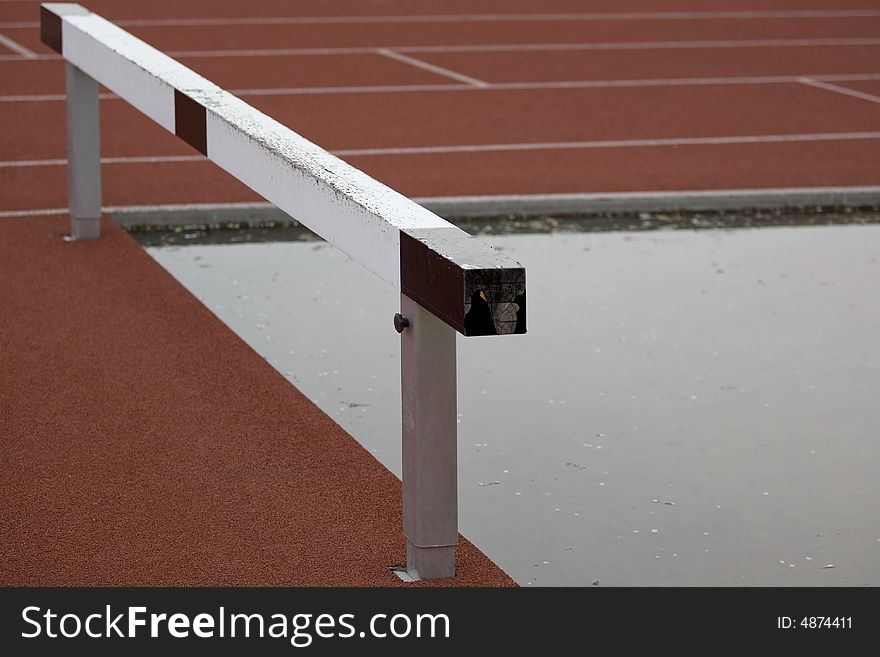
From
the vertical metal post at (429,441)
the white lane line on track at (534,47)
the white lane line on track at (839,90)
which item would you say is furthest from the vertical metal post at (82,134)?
the white lane line on track at (534,47)

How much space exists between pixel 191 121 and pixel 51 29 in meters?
1.94

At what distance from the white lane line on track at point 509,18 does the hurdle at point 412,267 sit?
9.77 metres

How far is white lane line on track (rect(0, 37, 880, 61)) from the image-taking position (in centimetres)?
1161

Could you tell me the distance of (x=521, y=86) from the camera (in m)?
9.97

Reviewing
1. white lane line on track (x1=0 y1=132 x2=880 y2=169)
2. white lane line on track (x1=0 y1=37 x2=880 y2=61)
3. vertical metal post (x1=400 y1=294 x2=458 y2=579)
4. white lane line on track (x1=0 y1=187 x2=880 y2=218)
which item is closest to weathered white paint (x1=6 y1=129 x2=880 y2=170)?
white lane line on track (x1=0 y1=132 x2=880 y2=169)

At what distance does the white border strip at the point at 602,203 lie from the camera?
6.24 m

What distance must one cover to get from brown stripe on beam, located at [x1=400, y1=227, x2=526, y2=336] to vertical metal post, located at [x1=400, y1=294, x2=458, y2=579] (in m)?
0.17

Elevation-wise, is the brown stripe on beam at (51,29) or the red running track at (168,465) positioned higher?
the brown stripe on beam at (51,29)

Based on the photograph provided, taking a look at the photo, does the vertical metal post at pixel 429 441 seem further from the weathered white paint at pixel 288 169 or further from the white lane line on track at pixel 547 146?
the white lane line on track at pixel 547 146

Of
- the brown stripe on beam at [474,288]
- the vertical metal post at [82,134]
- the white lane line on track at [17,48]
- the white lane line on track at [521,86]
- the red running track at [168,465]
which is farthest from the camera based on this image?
the white lane line on track at [17,48]

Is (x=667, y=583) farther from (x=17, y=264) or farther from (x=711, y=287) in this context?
(x=17, y=264)

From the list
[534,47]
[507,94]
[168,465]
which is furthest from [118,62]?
[534,47]

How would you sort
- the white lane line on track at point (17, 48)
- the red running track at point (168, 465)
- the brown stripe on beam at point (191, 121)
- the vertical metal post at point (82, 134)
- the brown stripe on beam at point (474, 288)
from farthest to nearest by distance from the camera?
the white lane line on track at point (17, 48)
the vertical metal post at point (82, 134)
the brown stripe on beam at point (191, 121)
the red running track at point (168, 465)
the brown stripe on beam at point (474, 288)
